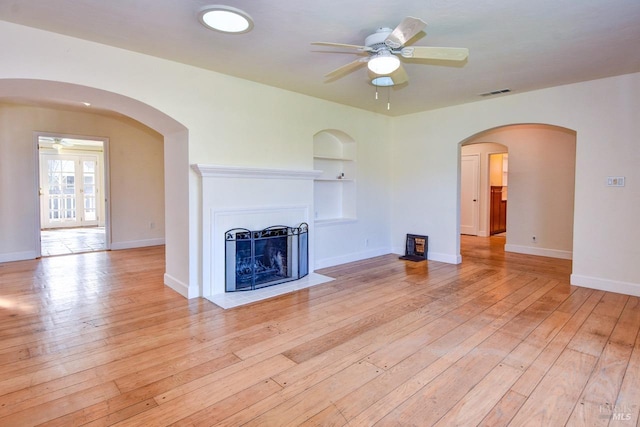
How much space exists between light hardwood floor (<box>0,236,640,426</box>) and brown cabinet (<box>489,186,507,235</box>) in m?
4.81

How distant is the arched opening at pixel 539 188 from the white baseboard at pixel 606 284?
1937mm

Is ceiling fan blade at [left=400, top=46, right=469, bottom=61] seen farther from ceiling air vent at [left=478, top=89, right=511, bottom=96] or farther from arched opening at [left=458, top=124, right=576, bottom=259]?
arched opening at [left=458, top=124, right=576, bottom=259]

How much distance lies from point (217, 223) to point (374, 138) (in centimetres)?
331

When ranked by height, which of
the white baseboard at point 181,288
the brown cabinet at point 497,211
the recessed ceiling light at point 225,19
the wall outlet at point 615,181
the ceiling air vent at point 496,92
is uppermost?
the ceiling air vent at point 496,92

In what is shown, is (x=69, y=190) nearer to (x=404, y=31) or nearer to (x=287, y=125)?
(x=287, y=125)

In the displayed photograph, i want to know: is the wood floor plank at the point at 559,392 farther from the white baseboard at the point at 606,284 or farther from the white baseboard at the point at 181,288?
the white baseboard at the point at 181,288

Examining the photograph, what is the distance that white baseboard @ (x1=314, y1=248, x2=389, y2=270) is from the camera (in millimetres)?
5297

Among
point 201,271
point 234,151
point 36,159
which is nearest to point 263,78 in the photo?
point 234,151

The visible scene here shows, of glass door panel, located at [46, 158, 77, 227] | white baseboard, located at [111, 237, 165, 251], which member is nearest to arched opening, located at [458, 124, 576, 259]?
white baseboard, located at [111, 237, 165, 251]

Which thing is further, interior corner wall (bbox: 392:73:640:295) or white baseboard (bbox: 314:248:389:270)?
white baseboard (bbox: 314:248:389:270)

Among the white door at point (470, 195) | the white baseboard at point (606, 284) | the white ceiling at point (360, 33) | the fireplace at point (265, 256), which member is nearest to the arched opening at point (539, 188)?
the white door at point (470, 195)

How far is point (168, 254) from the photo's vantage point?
438 centimetres

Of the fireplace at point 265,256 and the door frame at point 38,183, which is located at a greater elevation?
the door frame at point 38,183

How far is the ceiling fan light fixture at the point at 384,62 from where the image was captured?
2.71m
